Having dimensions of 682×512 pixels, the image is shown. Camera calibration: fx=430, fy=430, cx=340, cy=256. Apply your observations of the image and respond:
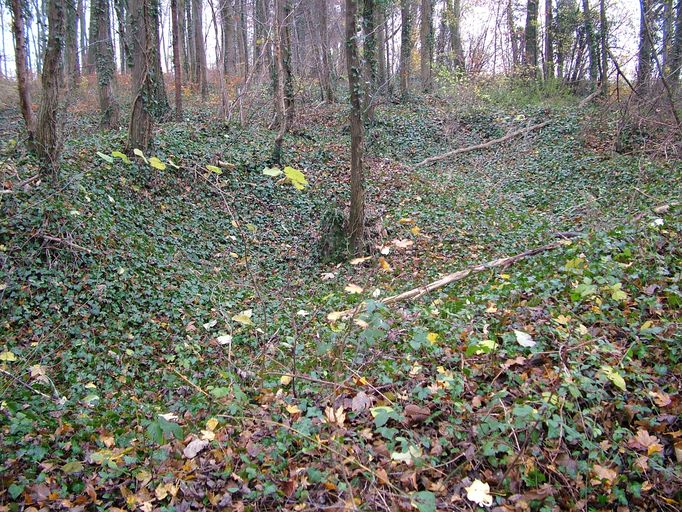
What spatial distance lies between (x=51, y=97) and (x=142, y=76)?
2193 millimetres

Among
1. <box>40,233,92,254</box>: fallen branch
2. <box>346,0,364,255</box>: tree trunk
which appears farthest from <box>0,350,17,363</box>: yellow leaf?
<box>346,0,364,255</box>: tree trunk

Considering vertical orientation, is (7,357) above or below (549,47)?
below

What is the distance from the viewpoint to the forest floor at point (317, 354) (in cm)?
280

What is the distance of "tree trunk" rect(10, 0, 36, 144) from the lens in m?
6.97

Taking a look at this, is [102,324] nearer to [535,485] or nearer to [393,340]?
[393,340]

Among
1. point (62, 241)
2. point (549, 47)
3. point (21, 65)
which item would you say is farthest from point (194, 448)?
point (549, 47)

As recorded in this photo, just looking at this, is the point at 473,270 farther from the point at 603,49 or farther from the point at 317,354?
the point at 603,49

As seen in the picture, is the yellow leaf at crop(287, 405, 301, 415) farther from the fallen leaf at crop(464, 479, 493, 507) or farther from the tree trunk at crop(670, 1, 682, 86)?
the tree trunk at crop(670, 1, 682, 86)

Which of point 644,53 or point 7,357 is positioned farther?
point 644,53

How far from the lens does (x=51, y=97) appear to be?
713 cm

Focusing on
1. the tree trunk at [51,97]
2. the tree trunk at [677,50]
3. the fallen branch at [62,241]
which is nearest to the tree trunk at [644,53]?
the tree trunk at [677,50]

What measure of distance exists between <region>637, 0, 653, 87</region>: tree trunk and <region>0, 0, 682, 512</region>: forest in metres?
0.17

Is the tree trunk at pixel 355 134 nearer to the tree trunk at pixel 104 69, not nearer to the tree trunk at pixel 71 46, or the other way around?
the tree trunk at pixel 71 46

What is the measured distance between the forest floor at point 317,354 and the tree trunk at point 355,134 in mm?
679
